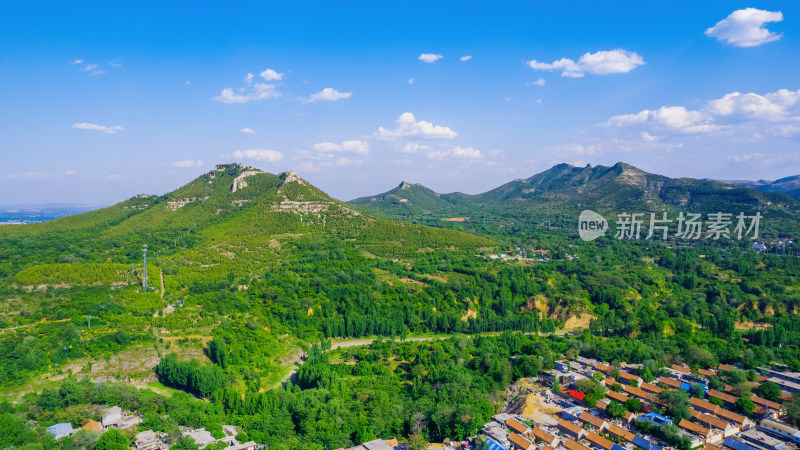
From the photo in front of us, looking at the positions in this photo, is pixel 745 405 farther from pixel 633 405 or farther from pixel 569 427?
pixel 569 427

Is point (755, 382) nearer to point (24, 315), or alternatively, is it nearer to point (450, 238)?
point (450, 238)

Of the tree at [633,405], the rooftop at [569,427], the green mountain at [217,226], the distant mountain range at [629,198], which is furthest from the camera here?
the distant mountain range at [629,198]

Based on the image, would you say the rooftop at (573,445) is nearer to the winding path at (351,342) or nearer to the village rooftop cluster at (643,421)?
the village rooftop cluster at (643,421)

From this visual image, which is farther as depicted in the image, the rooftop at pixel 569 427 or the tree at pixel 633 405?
the tree at pixel 633 405

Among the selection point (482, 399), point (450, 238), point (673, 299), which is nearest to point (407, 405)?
point (482, 399)

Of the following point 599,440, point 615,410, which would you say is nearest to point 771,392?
point 615,410

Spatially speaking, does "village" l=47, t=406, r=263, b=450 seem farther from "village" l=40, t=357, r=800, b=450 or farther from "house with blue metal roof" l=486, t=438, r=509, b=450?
"house with blue metal roof" l=486, t=438, r=509, b=450

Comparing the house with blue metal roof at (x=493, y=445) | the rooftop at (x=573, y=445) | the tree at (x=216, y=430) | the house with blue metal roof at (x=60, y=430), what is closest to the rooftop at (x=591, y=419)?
the rooftop at (x=573, y=445)

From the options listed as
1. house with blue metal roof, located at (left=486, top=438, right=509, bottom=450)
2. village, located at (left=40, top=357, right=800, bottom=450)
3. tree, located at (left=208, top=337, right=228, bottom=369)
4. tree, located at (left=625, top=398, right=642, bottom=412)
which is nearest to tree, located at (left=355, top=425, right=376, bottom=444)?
village, located at (left=40, top=357, right=800, bottom=450)
